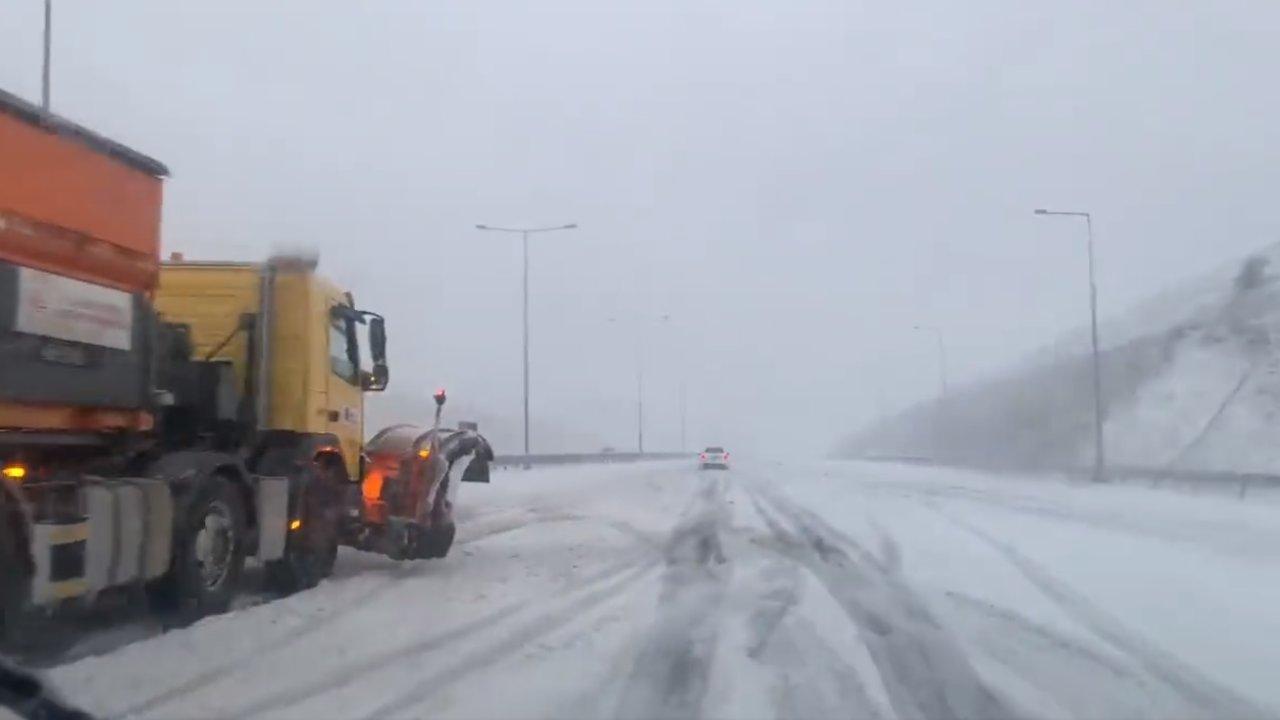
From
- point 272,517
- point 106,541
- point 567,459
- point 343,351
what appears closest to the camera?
point 106,541

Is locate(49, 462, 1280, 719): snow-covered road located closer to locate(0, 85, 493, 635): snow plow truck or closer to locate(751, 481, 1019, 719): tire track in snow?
locate(751, 481, 1019, 719): tire track in snow

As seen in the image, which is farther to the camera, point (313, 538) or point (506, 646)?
A: point (313, 538)

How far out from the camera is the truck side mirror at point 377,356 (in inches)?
606

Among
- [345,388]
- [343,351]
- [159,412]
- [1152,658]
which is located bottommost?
[1152,658]

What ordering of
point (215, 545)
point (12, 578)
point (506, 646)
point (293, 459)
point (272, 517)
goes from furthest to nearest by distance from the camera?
point (293, 459) < point (272, 517) < point (215, 545) < point (506, 646) < point (12, 578)

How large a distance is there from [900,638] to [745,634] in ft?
3.85

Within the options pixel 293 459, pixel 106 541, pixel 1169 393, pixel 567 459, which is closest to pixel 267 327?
pixel 293 459

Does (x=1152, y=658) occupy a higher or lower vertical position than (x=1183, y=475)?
lower

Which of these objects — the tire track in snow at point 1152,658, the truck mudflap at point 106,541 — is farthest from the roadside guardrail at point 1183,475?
the truck mudflap at point 106,541

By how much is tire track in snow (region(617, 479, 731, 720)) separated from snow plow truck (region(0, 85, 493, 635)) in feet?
9.98

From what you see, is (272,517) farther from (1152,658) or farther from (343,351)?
(1152,658)

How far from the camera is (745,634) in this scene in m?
10.8

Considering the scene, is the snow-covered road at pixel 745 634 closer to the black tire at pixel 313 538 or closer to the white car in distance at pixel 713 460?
the black tire at pixel 313 538

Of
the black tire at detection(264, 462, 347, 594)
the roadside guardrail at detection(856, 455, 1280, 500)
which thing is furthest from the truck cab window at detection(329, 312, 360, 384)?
the roadside guardrail at detection(856, 455, 1280, 500)
